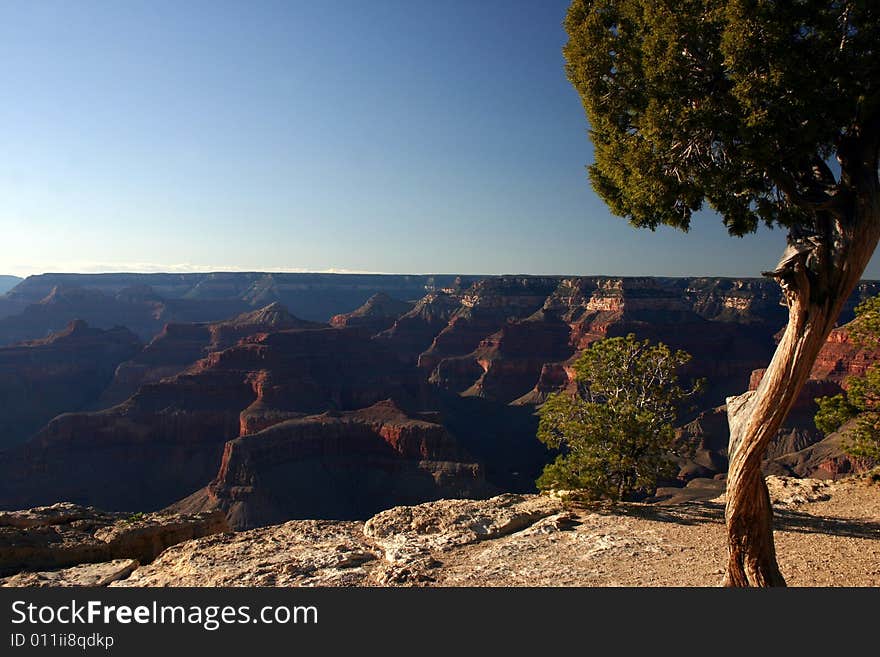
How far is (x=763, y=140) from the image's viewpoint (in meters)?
7.50

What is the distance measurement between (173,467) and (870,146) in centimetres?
7957

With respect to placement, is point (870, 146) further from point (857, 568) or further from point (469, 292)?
point (469, 292)

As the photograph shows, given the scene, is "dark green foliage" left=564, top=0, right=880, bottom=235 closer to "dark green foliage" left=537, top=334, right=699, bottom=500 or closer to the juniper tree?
the juniper tree

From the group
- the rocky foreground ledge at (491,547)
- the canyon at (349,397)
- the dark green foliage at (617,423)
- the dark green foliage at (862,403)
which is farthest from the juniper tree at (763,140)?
the canyon at (349,397)

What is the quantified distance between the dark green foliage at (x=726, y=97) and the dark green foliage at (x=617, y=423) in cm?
861

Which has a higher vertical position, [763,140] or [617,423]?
[763,140]

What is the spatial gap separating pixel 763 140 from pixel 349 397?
92.6 meters

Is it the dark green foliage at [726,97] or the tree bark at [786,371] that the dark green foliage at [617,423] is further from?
the dark green foliage at [726,97]

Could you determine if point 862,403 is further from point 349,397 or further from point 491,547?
point 349,397

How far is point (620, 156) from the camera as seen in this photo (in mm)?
9352

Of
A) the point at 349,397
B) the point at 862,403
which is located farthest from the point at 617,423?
the point at 349,397

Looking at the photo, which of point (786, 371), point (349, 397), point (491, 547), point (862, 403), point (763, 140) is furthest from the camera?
point (349, 397)

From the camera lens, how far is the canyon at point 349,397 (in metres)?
61.5

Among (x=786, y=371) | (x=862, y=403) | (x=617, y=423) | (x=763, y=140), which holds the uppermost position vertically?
(x=763, y=140)
